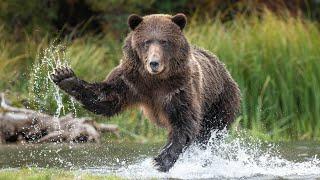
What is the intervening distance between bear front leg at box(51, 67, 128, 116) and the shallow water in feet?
2.34

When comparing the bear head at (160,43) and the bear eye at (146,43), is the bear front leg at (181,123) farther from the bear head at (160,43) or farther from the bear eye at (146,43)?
the bear eye at (146,43)

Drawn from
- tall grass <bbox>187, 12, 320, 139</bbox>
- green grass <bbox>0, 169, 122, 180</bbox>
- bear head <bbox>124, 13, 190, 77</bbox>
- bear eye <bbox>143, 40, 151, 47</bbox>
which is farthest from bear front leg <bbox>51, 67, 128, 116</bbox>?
tall grass <bbox>187, 12, 320, 139</bbox>

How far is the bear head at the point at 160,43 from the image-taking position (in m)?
9.05

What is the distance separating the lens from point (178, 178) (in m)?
8.71

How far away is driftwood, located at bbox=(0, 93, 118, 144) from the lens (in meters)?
13.0

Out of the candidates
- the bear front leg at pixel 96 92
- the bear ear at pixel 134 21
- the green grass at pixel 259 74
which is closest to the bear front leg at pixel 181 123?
the bear front leg at pixel 96 92

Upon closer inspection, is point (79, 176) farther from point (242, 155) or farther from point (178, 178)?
point (242, 155)

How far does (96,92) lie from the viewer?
31.2ft

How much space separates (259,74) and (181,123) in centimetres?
504

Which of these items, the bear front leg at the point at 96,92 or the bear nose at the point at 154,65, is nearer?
the bear nose at the point at 154,65

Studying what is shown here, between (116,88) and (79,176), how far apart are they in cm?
156

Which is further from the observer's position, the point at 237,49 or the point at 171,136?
the point at 237,49

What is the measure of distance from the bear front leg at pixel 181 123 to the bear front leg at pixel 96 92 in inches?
22.8

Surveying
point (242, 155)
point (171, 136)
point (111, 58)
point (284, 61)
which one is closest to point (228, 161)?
point (242, 155)
